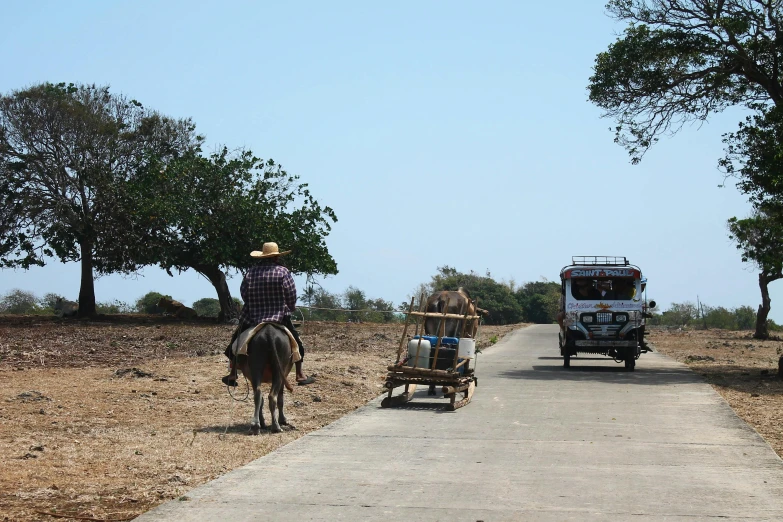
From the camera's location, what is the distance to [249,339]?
1098cm

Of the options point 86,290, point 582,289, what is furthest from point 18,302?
point 582,289

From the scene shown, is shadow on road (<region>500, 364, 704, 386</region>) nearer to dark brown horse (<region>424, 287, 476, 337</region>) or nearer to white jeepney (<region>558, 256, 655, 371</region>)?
white jeepney (<region>558, 256, 655, 371</region>)

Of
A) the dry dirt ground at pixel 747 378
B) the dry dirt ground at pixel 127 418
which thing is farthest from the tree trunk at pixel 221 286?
the dry dirt ground at pixel 747 378

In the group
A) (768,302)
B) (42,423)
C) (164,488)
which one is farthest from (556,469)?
(768,302)

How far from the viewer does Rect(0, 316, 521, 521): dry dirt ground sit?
761 centimetres

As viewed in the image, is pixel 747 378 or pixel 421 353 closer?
pixel 421 353

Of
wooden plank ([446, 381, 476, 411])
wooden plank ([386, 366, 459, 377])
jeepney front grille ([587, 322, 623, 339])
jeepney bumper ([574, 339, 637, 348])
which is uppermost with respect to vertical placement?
jeepney front grille ([587, 322, 623, 339])

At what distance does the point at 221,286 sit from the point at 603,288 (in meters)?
21.5

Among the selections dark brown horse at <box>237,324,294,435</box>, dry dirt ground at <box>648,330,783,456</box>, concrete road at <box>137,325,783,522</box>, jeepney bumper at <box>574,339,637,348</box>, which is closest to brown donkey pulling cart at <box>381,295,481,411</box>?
concrete road at <box>137,325,783,522</box>

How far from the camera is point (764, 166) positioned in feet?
64.0

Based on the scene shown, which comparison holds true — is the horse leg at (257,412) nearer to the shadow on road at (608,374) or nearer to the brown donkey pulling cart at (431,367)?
the brown donkey pulling cart at (431,367)

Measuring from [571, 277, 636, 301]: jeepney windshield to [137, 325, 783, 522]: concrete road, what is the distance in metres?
7.12

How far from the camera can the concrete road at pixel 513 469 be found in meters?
6.91

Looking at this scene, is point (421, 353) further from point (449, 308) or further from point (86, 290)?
point (86, 290)
